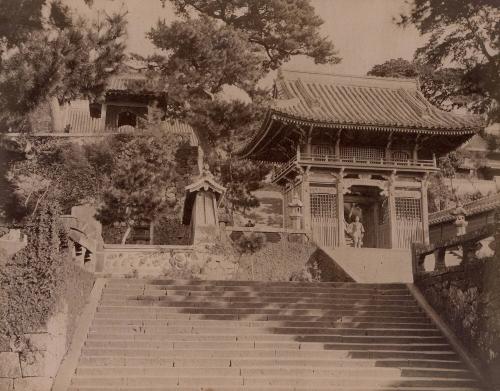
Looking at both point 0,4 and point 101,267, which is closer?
point 0,4

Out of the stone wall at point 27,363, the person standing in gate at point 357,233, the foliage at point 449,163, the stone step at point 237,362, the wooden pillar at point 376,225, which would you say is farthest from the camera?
the foliage at point 449,163

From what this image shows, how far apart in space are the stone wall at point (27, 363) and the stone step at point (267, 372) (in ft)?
2.52

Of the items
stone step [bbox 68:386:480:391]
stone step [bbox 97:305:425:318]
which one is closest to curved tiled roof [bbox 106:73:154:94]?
stone step [bbox 97:305:425:318]

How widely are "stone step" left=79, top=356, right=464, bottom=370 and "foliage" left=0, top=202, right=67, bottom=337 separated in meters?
1.27

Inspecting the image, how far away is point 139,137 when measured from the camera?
22.6 m

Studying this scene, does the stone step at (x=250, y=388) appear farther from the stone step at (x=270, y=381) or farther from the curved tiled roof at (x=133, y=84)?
the curved tiled roof at (x=133, y=84)

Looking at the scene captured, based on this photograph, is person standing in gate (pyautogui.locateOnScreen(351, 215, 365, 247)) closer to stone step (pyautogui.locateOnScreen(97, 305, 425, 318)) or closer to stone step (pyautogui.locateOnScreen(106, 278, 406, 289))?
stone step (pyautogui.locateOnScreen(106, 278, 406, 289))

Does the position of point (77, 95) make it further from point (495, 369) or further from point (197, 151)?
point (197, 151)

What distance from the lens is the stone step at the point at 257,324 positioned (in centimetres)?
1149

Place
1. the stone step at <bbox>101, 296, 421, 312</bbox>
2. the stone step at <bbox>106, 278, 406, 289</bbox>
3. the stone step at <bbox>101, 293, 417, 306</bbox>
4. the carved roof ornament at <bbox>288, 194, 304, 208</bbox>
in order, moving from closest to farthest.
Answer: the stone step at <bbox>101, 296, 421, 312</bbox> → the stone step at <bbox>101, 293, 417, 306</bbox> → the stone step at <bbox>106, 278, 406, 289</bbox> → the carved roof ornament at <bbox>288, 194, 304, 208</bbox>

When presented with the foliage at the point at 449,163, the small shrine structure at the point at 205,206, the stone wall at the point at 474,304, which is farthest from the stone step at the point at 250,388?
the foliage at the point at 449,163

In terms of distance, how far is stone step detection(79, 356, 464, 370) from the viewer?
10.0 metres

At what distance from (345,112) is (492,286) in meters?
13.6

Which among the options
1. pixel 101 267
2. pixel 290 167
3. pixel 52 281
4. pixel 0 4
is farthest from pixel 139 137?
pixel 52 281
